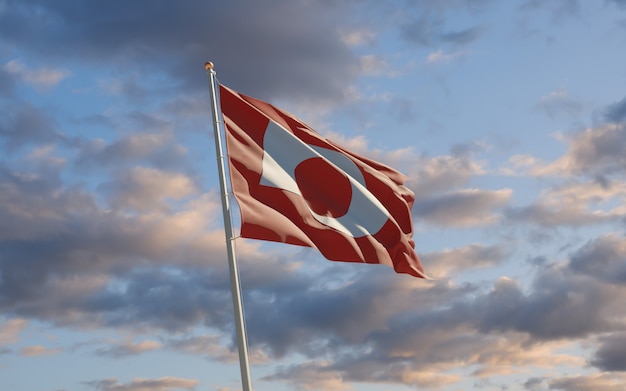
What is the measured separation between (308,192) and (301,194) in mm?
572

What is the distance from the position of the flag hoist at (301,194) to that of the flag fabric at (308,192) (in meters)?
0.03

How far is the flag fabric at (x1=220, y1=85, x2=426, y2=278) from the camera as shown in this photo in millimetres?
28891

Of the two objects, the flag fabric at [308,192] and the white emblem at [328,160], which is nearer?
the flag fabric at [308,192]

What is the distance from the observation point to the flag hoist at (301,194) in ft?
93.1

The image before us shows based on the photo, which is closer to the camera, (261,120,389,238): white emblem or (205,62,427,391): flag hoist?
(205,62,427,391): flag hoist

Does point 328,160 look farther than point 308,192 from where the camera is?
Yes

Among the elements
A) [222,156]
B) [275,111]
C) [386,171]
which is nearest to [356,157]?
[386,171]

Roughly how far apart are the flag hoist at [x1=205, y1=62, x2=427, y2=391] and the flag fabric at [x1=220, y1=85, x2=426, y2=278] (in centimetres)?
3

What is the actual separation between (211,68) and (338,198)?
21.0 ft

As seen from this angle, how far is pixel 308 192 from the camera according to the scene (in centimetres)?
3109

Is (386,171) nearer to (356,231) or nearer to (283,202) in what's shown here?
(356,231)

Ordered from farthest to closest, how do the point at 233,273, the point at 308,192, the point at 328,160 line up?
the point at 328,160 < the point at 308,192 < the point at 233,273

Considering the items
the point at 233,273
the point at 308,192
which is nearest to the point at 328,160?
the point at 308,192

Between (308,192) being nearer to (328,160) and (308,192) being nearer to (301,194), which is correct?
(301,194)
